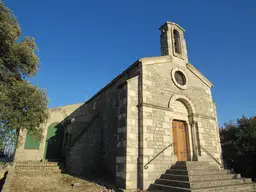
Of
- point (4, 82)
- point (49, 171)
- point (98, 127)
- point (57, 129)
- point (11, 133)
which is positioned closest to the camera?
point (11, 133)

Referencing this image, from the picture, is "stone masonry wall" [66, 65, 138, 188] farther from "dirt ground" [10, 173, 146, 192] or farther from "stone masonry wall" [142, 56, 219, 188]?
"dirt ground" [10, 173, 146, 192]

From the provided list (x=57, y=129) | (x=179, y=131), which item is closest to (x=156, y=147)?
(x=179, y=131)

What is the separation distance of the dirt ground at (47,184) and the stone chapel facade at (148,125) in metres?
1.34

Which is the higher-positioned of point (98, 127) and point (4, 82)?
point (4, 82)

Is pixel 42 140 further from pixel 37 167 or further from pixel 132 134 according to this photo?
pixel 132 134

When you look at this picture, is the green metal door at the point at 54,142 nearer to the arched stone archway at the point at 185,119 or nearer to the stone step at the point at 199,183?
the arched stone archway at the point at 185,119

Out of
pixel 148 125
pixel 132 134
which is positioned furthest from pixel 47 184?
pixel 148 125

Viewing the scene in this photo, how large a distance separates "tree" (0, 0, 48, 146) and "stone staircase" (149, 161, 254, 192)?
22.3 ft

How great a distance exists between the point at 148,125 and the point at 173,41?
6697 millimetres

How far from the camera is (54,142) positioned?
16.3 m

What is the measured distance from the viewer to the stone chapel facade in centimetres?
852

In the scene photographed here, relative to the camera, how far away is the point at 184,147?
34.7ft

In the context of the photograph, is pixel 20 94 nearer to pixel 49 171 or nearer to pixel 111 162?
pixel 49 171

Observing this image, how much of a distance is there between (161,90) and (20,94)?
24.1 ft
